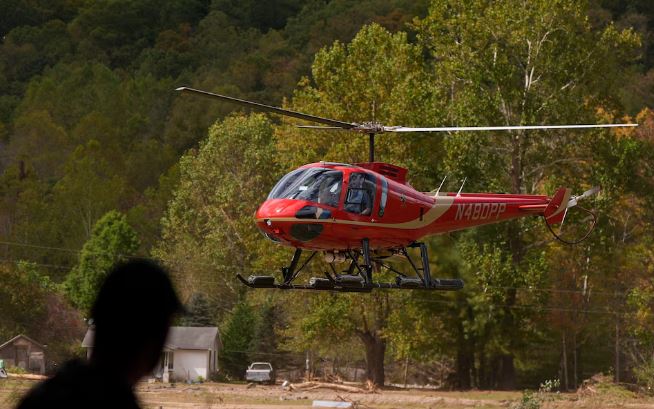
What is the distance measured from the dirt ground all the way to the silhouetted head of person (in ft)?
112

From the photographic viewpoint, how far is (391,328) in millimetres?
50781

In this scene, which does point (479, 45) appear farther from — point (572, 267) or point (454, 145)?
point (572, 267)

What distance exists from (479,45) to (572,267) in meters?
13.0

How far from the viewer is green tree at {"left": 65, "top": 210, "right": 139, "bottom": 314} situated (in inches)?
2704

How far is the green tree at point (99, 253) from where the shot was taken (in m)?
68.7

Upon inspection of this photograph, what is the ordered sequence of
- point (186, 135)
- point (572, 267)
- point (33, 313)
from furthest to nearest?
point (186, 135) < point (33, 313) < point (572, 267)

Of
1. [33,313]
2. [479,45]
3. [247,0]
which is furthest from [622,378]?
[247,0]

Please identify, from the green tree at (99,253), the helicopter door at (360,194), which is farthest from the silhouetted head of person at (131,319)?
the green tree at (99,253)

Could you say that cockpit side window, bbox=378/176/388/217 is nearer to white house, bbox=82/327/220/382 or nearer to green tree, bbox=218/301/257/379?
white house, bbox=82/327/220/382

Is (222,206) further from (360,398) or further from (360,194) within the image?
(360,194)

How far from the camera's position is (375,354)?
53781 millimetres

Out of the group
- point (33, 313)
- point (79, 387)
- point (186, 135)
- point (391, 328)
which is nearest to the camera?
point (79, 387)

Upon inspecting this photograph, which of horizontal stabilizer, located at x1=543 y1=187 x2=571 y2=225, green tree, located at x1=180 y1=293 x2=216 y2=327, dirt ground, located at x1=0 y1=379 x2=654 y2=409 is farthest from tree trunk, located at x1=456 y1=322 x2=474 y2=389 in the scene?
horizontal stabilizer, located at x1=543 y1=187 x2=571 y2=225

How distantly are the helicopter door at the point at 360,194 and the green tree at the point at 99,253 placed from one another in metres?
45.6
